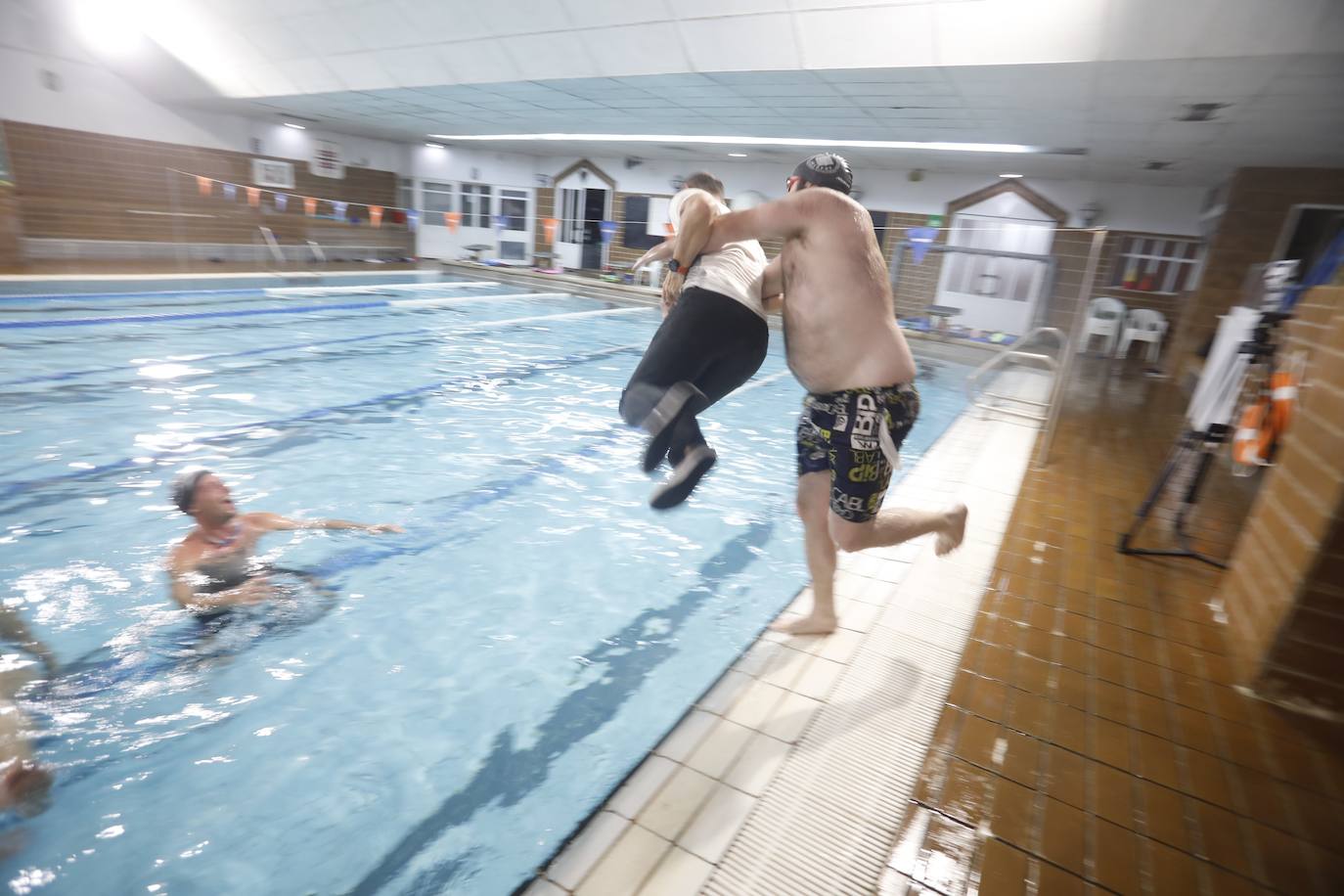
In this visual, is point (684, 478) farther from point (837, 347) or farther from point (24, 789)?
point (24, 789)

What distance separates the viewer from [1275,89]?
536cm

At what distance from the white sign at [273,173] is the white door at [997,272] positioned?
1522cm

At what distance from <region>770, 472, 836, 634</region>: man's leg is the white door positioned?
11.5 metres

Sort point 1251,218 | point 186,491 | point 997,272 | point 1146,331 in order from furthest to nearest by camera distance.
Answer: point 997,272
point 1146,331
point 1251,218
point 186,491

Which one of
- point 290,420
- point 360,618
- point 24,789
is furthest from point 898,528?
point 290,420

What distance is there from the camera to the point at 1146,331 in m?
11.3

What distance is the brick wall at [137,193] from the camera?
36.8ft

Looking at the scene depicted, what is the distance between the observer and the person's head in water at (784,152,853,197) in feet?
6.67

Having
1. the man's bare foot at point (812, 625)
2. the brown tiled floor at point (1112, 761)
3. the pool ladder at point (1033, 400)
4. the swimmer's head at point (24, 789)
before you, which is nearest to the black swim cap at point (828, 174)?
the man's bare foot at point (812, 625)

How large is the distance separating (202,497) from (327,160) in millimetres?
16691

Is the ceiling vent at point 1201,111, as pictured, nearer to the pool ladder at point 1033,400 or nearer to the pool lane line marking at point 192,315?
the pool ladder at point 1033,400

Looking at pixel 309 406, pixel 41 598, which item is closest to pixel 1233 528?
pixel 41 598

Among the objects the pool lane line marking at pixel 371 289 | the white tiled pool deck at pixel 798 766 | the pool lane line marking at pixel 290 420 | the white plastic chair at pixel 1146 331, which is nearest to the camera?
the white tiled pool deck at pixel 798 766

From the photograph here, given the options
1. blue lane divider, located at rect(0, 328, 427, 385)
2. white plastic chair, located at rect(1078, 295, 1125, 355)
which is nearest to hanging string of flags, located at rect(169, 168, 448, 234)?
blue lane divider, located at rect(0, 328, 427, 385)
